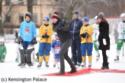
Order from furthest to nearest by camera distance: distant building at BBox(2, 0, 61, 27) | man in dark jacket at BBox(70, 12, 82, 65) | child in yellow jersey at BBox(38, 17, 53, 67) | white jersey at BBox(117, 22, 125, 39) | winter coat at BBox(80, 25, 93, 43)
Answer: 1. distant building at BBox(2, 0, 61, 27)
2. white jersey at BBox(117, 22, 125, 39)
3. child in yellow jersey at BBox(38, 17, 53, 67)
4. winter coat at BBox(80, 25, 93, 43)
5. man in dark jacket at BBox(70, 12, 82, 65)

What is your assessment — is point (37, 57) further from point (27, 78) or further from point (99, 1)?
point (99, 1)

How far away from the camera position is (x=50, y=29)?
69.1ft

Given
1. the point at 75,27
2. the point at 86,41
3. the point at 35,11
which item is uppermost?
the point at 75,27

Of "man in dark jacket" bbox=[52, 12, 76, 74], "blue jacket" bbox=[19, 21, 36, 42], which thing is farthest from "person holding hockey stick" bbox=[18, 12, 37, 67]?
"man in dark jacket" bbox=[52, 12, 76, 74]

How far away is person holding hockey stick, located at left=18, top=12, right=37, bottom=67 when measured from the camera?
2106 cm

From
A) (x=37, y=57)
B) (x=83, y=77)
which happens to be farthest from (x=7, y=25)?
(x=83, y=77)

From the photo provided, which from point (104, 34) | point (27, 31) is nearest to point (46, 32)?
point (27, 31)

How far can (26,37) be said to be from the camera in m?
21.1

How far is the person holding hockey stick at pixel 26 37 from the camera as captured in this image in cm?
2106

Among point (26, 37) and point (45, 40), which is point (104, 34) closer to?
point (45, 40)

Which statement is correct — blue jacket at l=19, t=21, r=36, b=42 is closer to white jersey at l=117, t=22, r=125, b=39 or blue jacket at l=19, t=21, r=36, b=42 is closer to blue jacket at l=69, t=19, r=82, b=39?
blue jacket at l=69, t=19, r=82, b=39

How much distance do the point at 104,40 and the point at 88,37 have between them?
3.40ft

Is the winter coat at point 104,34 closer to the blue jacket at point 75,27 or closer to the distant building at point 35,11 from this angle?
the blue jacket at point 75,27

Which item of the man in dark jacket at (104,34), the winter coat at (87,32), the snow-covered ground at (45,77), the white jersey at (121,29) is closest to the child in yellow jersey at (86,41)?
the winter coat at (87,32)
